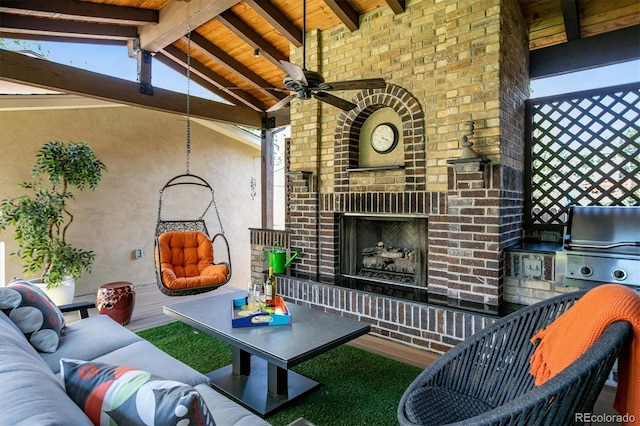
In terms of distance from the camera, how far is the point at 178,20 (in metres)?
3.62

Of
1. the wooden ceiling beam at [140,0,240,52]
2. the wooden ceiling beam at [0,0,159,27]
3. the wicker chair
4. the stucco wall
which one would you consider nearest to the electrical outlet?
the wicker chair

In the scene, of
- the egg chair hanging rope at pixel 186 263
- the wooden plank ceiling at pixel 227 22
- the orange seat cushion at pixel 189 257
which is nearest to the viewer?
the wooden plank ceiling at pixel 227 22

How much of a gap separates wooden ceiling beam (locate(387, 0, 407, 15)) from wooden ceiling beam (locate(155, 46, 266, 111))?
2345 millimetres

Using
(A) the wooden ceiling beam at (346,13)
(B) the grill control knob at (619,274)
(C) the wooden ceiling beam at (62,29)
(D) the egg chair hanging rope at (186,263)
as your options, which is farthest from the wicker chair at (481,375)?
(C) the wooden ceiling beam at (62,29)

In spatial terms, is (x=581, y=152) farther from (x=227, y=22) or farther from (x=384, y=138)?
(x=227, y=22)

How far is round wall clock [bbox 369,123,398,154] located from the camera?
3438 mm

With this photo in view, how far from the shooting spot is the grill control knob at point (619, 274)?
7.39 feet

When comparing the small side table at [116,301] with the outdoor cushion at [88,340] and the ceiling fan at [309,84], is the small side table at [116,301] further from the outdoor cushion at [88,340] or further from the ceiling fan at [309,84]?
the ceiling fan at [309,84]

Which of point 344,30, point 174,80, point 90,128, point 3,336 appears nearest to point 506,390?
point 3,336

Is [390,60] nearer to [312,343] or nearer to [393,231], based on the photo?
[393,231]

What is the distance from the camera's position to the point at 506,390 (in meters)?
1.48

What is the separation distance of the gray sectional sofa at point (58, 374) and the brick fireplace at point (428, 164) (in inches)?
72.4

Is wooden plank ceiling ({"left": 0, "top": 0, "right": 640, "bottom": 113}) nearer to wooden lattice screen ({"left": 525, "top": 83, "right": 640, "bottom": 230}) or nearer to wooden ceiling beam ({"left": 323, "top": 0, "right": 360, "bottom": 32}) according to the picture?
wooden ceiling beam ({"left": 323, "top": 0, "right": 360, "bottom": 32})

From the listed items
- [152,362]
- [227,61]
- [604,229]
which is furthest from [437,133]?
[227,61]
